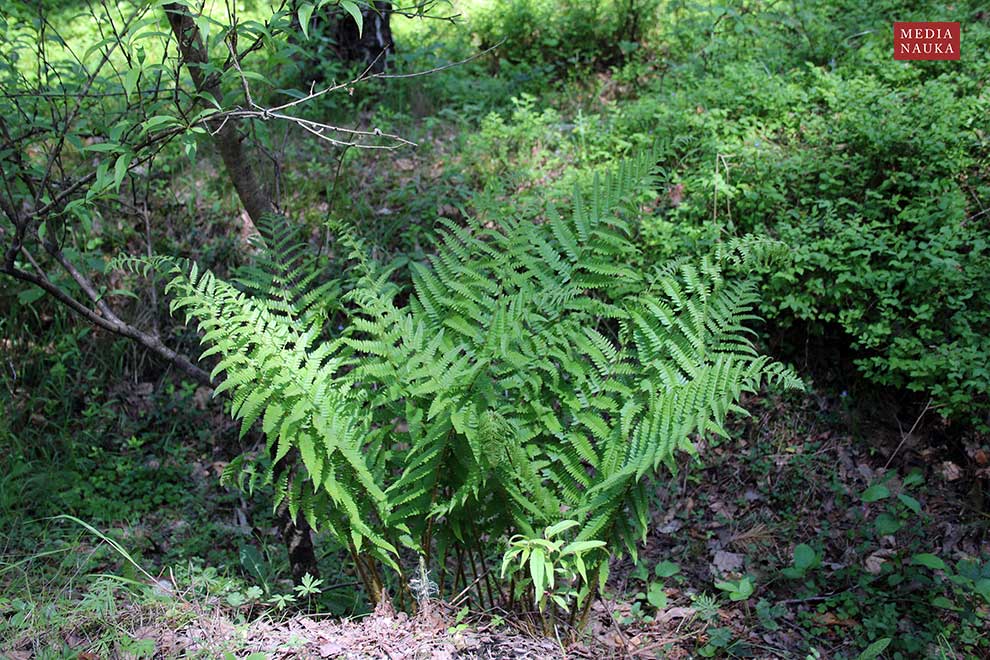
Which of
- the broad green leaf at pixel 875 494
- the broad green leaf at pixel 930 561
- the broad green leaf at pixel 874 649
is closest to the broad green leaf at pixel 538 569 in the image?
the broad green leaf at pixel 874 649

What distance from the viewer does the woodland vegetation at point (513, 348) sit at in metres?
2.35

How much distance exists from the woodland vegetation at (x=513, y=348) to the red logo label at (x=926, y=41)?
9 centimetres

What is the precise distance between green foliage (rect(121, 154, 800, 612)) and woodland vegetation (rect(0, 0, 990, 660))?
2cm

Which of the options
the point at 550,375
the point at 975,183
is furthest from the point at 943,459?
the point at 550,375

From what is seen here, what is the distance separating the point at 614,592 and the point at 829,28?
156 inches

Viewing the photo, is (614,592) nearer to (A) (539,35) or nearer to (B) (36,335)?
(B) (36,335)

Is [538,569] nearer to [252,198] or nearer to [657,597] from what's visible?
[657,597]

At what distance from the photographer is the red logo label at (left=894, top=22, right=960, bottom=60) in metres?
4.55

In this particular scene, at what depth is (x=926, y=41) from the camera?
4.64 meters

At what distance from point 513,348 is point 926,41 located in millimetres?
3763

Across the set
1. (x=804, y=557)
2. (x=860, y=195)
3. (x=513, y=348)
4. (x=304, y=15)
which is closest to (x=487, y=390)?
(x=513, y=348)

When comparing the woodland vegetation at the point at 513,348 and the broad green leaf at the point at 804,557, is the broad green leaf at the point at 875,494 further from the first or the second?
the broad green leaf at the point at 804,557

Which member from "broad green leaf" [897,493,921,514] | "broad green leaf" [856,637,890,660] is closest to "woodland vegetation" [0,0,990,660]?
"broad green leaf" [856,637,890,660]

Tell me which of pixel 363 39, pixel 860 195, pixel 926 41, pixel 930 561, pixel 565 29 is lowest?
pixel 930 561
